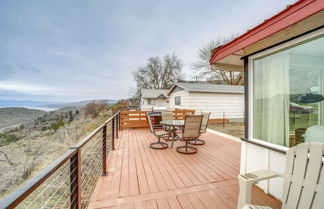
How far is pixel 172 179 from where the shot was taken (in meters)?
2.46

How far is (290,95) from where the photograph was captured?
189 centimetres

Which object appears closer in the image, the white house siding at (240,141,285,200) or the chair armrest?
the chair armrest

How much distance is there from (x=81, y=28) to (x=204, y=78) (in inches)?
569

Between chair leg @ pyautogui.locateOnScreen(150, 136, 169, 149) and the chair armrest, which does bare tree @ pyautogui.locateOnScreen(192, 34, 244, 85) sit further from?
the chair armrest

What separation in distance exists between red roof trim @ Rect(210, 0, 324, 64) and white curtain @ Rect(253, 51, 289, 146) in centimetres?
A: 54

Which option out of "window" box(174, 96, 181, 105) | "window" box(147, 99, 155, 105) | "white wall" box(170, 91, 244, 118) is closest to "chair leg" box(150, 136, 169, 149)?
"white wall" box(170, 91, 244, 118)

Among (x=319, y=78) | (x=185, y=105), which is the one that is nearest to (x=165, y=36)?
(x=185, y=105)

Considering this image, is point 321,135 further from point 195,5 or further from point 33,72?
point 33,72

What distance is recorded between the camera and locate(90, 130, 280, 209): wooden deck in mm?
1890

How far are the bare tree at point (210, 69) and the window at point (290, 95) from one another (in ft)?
47.7

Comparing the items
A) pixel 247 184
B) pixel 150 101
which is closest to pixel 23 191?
pixel 247 184

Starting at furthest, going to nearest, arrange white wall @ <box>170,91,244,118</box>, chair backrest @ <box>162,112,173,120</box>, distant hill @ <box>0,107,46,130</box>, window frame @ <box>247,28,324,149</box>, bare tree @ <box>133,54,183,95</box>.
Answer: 1. bare tree @ <box>133,54,183,95</box>
2. white wall @ <box>170,91,244,118</box>
3. distant hill @ <box>0,107,46,130</box>
4. chair backrest @ <box>162,112,173,120</box>
5. window frame @ <box>247,28,324,149</box>

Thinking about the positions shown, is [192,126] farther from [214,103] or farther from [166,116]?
[214,103]

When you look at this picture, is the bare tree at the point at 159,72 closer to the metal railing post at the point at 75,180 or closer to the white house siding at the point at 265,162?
the white house siding at the point at 265,162
